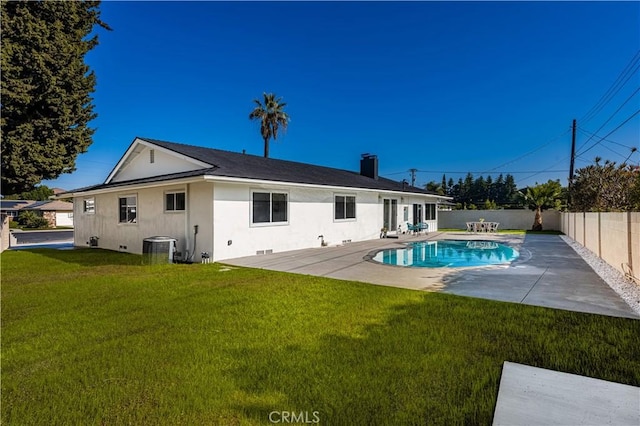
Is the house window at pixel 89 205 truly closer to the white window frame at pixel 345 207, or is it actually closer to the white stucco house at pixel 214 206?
the white stucco house at pixel 214 206

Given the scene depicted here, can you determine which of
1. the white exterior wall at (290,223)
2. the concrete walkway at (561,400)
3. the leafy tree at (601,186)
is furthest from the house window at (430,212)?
the concrete walkway at (561,400)

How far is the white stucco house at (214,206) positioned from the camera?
11852 mm

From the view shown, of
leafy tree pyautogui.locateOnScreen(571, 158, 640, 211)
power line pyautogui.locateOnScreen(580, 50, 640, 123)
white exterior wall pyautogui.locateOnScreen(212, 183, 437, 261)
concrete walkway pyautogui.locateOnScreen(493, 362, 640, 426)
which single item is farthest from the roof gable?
leafy tree pyautogui.locateOnScreen(571, 158, 640, 211)

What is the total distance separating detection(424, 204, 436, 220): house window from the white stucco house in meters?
8.48

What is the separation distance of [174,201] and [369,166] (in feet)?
51.7

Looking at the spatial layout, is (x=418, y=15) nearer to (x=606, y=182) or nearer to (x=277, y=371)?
(x=606, y=182)

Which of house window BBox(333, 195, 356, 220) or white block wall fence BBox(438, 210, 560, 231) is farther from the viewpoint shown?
white block wall fence BBox(438, 210, 560, 231)

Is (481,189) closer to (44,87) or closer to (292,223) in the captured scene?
(292,223)

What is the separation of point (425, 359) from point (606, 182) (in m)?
22.7

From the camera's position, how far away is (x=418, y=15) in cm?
1641

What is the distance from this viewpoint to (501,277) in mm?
8586

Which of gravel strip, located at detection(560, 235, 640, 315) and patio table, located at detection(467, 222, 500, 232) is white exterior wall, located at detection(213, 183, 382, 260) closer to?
patio table, located at detection(467, 222, 500, 232)

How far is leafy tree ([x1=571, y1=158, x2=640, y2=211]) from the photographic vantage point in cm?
1737

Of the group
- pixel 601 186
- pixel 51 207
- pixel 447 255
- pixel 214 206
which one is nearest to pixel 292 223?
pixel 214 206
